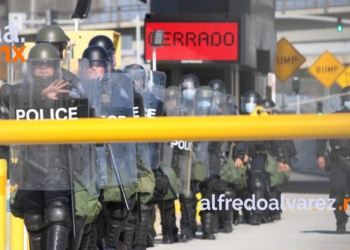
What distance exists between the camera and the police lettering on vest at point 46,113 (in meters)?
4.11

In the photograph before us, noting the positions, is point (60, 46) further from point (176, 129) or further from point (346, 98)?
point (176, 129)

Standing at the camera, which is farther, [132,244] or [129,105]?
[132,244]

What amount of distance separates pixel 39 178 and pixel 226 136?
1432 mm

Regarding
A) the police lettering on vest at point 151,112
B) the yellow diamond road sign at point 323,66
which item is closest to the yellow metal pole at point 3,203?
the police lettering on vest at point 151,112

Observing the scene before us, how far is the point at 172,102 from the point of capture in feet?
23.2

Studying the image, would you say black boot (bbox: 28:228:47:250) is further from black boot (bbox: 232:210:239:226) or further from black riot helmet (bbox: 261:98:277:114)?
black riot helmet (bbox: 261:98:277:114)

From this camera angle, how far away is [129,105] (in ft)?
20.2

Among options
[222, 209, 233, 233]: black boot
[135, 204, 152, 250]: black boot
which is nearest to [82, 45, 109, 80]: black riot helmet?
[135, 204, 152, 250]: black boot

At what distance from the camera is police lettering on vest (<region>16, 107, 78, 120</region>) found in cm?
411

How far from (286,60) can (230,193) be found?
15.1ft

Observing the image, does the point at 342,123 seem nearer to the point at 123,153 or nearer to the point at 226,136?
the point at 226,136

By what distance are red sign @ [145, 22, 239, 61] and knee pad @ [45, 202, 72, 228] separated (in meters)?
5.77

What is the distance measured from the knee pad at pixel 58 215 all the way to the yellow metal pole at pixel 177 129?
2.35m

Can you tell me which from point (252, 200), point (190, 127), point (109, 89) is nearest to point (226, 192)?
point (252, 200)
